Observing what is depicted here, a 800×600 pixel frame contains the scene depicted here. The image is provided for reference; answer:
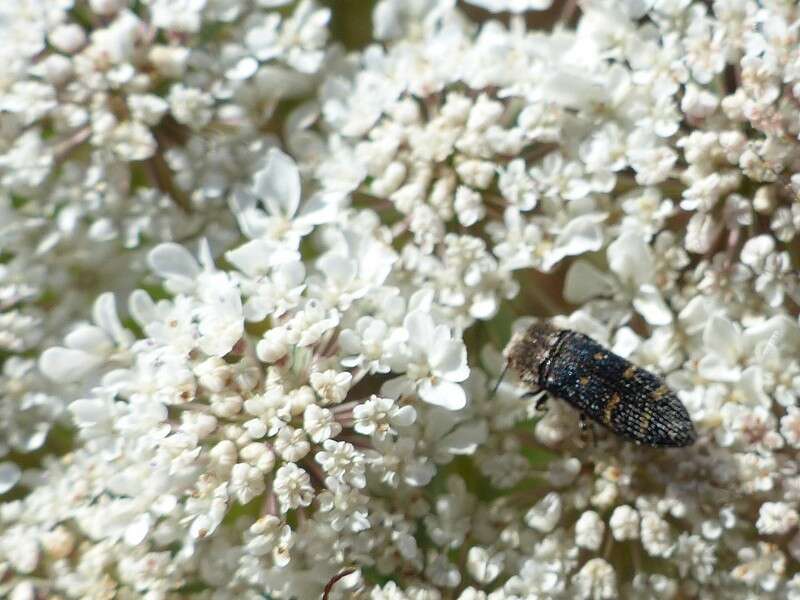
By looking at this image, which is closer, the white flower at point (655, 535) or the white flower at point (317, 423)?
the white flower at point (317, 423)

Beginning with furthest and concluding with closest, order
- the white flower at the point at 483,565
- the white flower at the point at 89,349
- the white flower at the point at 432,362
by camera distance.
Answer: the white flower at the point at 89,349, the white flower at the point at 483,565, the white flower at the point at 432,362

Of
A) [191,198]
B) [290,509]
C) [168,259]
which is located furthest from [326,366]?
[191,198]

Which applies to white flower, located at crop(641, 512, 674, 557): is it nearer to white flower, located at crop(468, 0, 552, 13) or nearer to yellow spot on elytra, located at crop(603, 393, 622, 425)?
yellow spot on elytra, located at crop(603, 393, 622, 425)

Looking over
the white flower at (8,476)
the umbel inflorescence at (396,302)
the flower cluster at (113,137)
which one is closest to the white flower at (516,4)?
the umbel inflorescence at (396,302)

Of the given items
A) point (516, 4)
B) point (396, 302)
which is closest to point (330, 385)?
point (396, 302)

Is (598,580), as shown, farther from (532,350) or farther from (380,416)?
(380,416)

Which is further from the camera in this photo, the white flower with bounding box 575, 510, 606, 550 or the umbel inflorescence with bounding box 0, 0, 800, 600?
the white flower with bounding box 575, 510, 606, 550

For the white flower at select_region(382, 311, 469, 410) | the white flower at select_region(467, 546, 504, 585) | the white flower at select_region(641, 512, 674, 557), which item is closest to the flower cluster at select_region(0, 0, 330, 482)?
the white flower at select_region(382, 311, 469, 410)

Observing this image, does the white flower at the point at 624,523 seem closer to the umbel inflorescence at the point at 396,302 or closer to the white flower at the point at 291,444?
the umbel inflorescence at the point at 396,302

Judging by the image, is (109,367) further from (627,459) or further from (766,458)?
(766,458)
